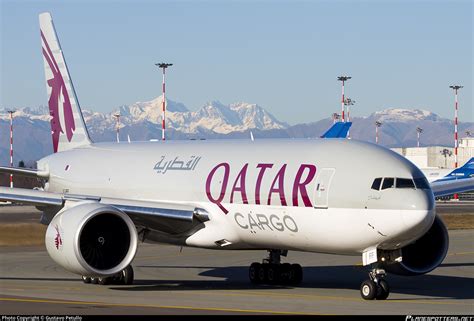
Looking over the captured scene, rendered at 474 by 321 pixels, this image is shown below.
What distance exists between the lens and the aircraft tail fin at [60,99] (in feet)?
128

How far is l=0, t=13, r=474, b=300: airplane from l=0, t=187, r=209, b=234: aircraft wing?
0.11 ft

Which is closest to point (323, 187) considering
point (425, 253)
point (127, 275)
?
point (425, 253)

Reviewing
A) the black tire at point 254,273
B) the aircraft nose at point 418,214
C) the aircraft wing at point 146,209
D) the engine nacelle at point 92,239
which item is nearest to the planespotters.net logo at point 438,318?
the aircraft nose at point 418,214

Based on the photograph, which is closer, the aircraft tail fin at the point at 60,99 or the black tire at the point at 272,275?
the black tire at the point at 272,275

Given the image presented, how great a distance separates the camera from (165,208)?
1191 inches

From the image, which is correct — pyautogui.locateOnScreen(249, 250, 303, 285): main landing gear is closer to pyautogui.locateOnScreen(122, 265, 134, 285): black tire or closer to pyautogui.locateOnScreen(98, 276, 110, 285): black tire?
pyautogui.locateOnScreen(122, 265, 134, 285): black tire

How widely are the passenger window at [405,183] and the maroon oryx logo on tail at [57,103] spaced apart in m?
16.9

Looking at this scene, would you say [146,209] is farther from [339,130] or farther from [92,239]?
[339,130]

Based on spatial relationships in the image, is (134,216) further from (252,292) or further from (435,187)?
(435,187)

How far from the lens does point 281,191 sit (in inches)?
1101

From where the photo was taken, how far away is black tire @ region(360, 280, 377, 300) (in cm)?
2589

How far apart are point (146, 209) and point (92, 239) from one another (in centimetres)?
190

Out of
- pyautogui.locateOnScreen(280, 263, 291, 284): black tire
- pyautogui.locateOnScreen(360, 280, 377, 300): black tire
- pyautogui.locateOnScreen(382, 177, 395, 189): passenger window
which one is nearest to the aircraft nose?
pyautogui.locateOnScreen(382, 177, 395, 189): passenger window

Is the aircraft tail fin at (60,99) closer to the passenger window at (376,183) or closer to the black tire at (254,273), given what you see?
the black tire at (254,273)
